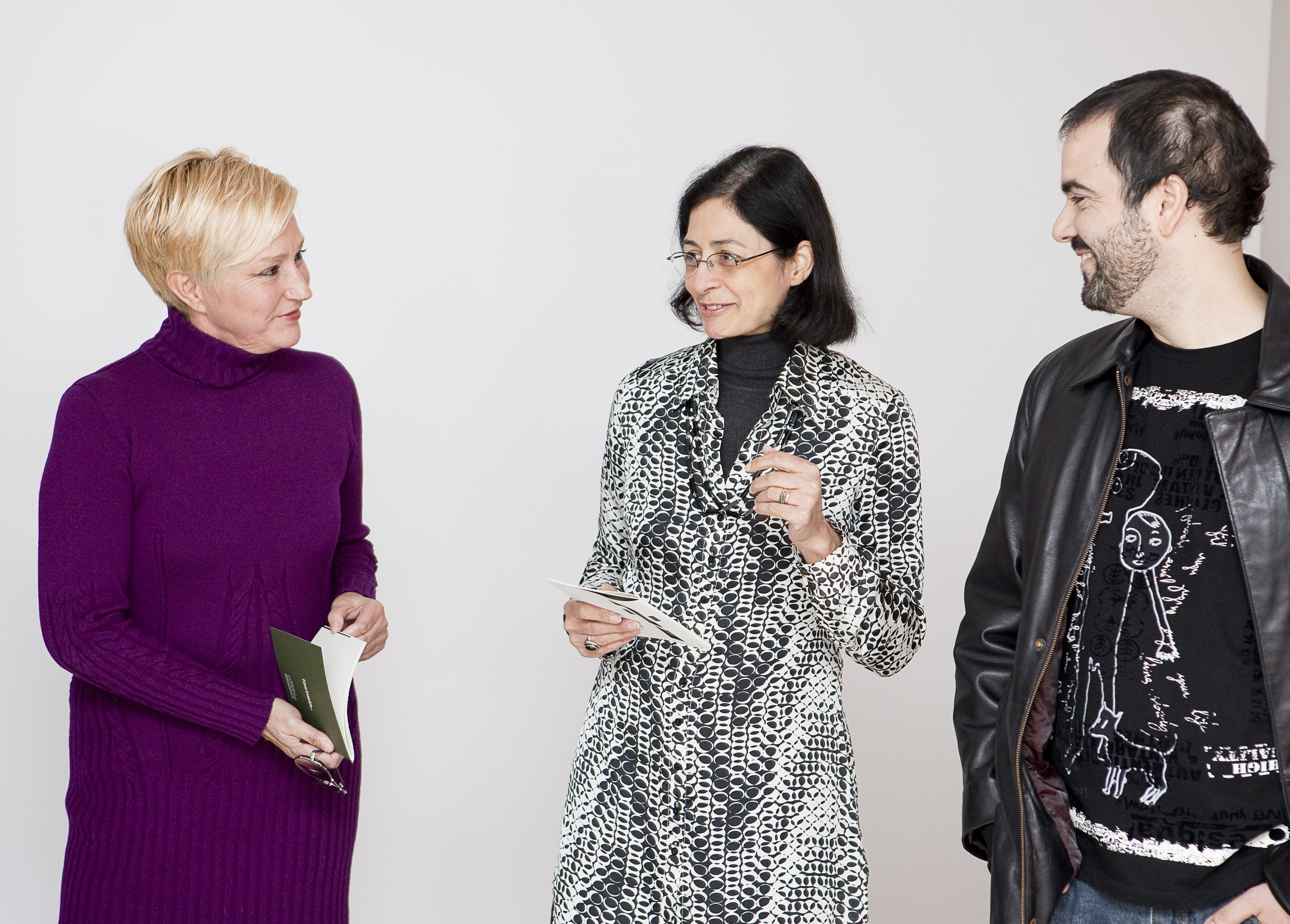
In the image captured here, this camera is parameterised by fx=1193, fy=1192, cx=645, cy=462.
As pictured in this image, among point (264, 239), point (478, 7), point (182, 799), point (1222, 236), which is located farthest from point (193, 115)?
point (1222, 236)

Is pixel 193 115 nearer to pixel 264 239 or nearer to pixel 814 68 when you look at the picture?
pixel 264 239

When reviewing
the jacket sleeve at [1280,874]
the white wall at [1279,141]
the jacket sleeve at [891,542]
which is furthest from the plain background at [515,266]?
the jacket sleeve at [1280,874]

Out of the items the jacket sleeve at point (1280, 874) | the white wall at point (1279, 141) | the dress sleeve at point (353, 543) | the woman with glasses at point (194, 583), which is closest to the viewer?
the jacket sleeve at point (1280, 874)

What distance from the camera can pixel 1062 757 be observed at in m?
1.74

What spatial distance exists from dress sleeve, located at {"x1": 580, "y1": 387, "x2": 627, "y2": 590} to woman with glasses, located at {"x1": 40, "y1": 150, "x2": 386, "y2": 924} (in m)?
0.49

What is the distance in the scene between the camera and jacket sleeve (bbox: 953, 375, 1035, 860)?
6.19ft

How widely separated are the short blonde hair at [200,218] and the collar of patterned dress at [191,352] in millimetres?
55

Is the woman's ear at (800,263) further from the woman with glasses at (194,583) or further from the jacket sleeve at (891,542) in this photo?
the woman with glasses at (194,583)

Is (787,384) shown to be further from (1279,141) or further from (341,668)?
(1279,141)

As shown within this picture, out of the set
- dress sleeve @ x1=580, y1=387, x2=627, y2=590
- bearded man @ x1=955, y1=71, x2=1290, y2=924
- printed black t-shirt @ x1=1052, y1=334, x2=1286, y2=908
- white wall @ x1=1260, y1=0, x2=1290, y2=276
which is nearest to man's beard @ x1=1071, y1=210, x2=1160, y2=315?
bearded man @ x1=955, y1=71, x2=1290, y2=924

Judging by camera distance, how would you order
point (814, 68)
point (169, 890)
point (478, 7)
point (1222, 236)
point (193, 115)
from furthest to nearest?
point (814, 68) < point (478, 7) < point (193, 115) < point (169, 890) < point (1222, 236)

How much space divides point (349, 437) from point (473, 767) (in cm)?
160

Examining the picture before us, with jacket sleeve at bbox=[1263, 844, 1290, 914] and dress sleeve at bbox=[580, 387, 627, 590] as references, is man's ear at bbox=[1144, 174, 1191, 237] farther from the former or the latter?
dress sleeve at bbox=[580, 387, 627, 590]

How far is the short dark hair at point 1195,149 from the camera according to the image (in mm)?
1677
